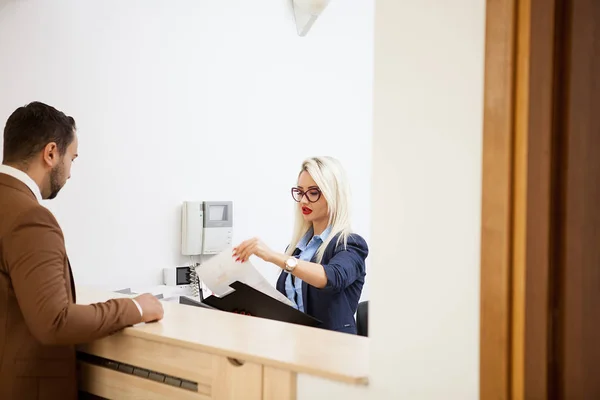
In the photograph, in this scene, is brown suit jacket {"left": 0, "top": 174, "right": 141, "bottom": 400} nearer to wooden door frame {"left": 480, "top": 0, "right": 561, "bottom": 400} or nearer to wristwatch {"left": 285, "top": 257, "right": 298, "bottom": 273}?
wristwatch {"left": 285, "top": 257, "right": 298, "bottom": 273}

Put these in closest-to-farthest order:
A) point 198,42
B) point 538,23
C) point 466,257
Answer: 1. point 538,23
2. point 466,257
3. point 198,42

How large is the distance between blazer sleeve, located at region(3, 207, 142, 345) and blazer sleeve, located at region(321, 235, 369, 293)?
112 cm

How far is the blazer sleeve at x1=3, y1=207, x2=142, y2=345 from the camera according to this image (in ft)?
5.42

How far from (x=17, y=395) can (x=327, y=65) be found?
3697 millimetres

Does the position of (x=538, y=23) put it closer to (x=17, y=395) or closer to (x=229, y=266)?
(x=229, y=266)

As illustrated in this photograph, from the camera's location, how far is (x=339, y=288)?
264 centimetres

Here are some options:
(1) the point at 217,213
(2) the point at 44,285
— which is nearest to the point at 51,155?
(2) the point at 44,285

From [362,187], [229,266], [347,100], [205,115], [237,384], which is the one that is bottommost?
[237,384]

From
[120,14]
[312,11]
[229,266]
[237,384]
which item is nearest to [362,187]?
[312,11]

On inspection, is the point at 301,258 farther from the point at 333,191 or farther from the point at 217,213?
the point at 217,213

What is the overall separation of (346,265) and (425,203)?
54.8 inches

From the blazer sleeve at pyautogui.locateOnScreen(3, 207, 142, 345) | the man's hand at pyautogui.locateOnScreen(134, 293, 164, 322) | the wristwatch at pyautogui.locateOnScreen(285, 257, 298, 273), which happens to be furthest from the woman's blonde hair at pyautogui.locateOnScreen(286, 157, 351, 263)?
the blazer sleeve at pyautogui.locateOnScreen(3, 207, 142, 345)

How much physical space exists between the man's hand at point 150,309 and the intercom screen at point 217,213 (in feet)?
6.90

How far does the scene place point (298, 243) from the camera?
3.05 meters
